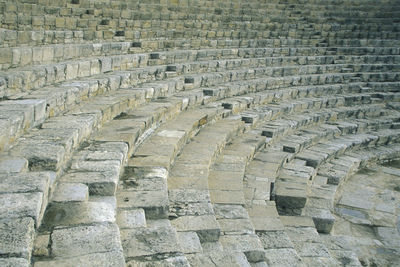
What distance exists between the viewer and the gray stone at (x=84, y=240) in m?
2.57

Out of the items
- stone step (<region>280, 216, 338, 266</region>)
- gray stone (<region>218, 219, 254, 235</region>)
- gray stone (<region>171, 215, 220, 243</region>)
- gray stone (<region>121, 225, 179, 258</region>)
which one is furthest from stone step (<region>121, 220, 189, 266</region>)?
stone step (<region>280, 216, 338, 266</region>)

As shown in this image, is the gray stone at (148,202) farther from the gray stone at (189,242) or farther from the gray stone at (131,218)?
the gray stone at (189,242)

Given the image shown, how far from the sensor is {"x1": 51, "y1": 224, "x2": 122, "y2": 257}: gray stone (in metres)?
2.57

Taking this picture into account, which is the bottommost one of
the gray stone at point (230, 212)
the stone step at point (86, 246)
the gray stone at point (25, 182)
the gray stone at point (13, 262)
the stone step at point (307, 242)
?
the stone step at point (307, 242)

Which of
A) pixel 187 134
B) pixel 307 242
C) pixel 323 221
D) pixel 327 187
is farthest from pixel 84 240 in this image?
pixel 327 187

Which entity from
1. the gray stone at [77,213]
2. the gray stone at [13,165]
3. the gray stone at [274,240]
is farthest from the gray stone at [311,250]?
the gray stone at [13,165]

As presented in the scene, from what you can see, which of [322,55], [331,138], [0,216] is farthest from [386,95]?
[0,216]

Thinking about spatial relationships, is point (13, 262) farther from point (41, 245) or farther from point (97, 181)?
point (97, 181)

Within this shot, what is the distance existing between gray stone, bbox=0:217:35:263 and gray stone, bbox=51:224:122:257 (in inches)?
7.2

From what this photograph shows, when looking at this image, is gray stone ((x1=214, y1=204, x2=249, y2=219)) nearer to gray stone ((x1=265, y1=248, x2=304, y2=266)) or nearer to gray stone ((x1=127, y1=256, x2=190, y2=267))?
gray stone ((x1=265, y1=248, x2=304, y2=266))

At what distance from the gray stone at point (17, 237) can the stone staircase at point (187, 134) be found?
0.01 meters

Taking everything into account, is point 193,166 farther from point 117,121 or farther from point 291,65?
point 291,65

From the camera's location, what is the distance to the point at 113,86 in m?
6.69

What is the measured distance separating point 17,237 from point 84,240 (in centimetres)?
43
